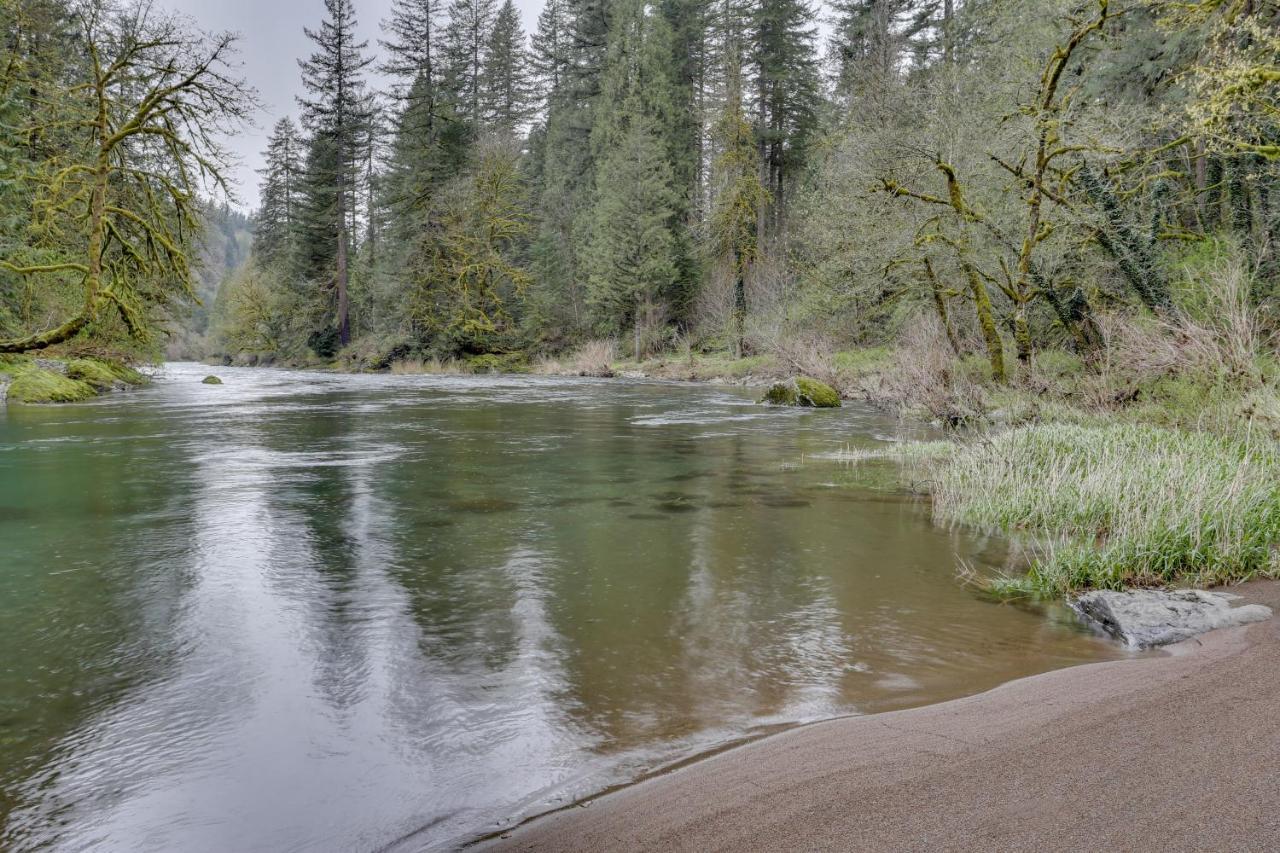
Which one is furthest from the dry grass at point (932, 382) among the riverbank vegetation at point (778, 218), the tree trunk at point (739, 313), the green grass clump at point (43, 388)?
the green grass clump at point (43, 388)

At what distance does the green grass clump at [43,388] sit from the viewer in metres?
22.7

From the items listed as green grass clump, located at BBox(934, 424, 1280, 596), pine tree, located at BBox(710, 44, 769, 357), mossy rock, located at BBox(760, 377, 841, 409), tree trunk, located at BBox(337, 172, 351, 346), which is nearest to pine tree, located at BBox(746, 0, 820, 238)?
pine tree, located at BBox(710, 44, 769, 357)

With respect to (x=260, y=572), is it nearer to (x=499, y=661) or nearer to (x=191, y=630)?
(x=191, y=630)

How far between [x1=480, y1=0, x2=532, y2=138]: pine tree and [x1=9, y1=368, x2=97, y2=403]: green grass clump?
1505 inches

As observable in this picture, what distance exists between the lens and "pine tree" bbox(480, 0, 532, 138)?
56719 mm

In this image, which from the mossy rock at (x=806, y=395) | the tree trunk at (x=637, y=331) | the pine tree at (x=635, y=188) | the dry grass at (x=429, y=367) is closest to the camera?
the mossy rock at (x=806, y=395)

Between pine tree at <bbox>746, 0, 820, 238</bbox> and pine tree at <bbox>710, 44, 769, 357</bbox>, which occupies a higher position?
pine tree at <bbox>746, 0, 820, 238</bbox>

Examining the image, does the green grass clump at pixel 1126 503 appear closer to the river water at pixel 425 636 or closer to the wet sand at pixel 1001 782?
the river water at pixel 425 636

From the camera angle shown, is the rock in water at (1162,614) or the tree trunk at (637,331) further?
the tree trunk at (637,331)

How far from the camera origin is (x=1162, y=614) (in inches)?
209

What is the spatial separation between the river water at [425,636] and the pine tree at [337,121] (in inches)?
1622

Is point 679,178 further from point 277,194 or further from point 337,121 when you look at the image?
point 277,194

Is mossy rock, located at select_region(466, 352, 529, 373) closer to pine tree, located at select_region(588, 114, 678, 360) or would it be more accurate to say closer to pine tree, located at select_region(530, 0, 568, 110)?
pine tree, located at select_region(588, 114, 678, 360)

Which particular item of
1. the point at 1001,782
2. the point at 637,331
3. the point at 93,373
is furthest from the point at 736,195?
the point at 1001,782
